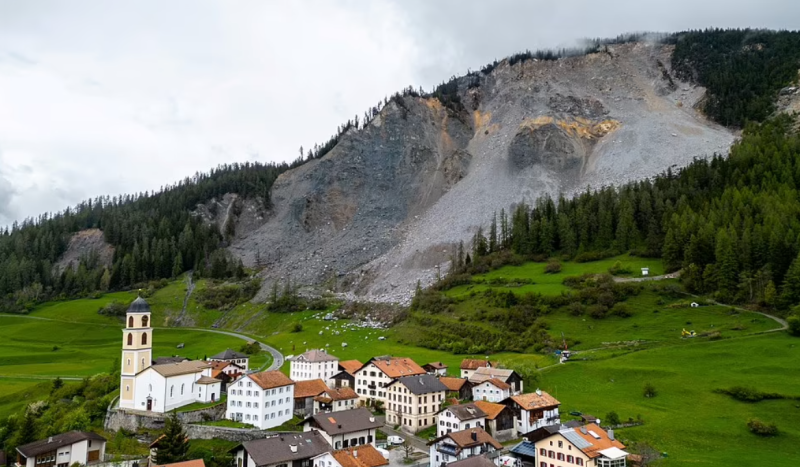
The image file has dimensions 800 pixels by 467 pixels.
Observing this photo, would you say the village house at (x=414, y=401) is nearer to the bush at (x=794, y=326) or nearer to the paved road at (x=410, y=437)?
the paved road at (x=410, y=437)

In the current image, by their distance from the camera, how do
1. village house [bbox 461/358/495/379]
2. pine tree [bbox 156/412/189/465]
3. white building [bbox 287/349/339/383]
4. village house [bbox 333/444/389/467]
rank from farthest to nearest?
white building [bbox 287/349/339/383]
village house [bbox 461/358/495/379]
pine tree [bbox 156/412/189/465]
village house [bbox 333/444/389/467]

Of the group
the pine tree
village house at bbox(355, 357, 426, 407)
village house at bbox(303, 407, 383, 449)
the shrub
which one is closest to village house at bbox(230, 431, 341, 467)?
village house at bbox(303, 407, 383, 449)

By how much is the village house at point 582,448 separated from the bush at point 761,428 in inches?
567

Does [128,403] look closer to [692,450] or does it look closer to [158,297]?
[692,450]

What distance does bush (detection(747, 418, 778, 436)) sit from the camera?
49.5m

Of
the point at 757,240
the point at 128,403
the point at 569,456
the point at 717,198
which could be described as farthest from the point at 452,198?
the point at 569,456

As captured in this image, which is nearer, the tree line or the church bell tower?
the church bell tower

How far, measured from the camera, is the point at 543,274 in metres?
122

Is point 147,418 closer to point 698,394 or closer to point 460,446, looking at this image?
point 460,446

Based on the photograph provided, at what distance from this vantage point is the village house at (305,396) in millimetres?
65062

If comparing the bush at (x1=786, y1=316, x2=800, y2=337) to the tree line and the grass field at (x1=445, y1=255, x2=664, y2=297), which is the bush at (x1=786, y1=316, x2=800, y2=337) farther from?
the grass field at (x1=445, y1=255, x2=664, y2=297)

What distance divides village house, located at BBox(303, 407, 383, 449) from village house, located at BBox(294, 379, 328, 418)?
7254 millimetres

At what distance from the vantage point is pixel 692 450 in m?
46.6

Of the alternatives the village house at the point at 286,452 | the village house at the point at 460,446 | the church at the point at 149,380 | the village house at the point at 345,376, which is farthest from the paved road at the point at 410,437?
the church at the point at 149,380
